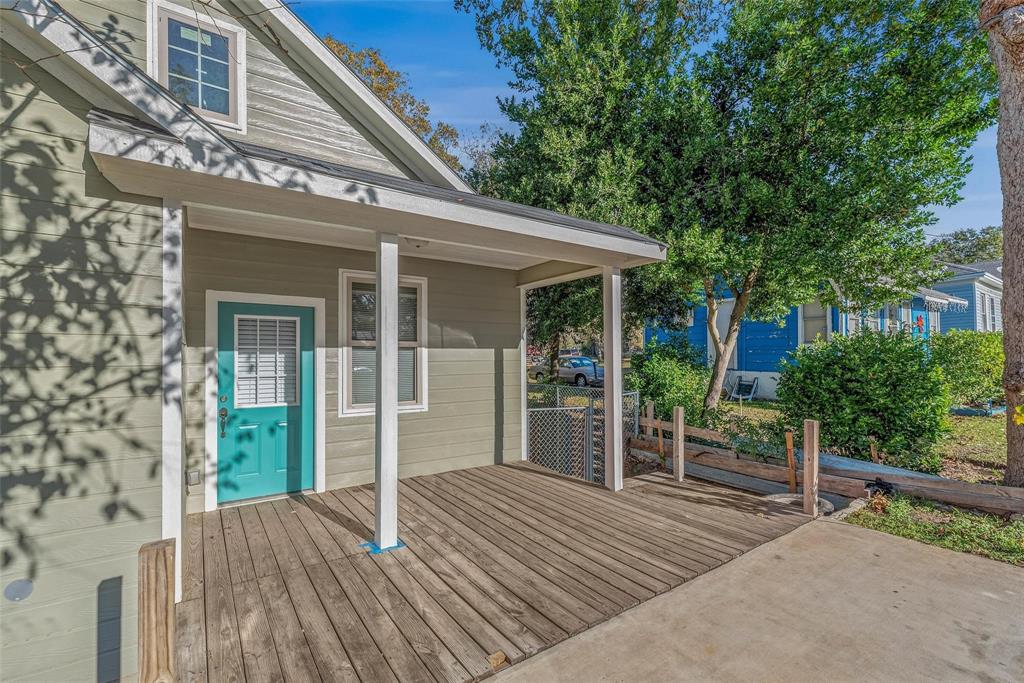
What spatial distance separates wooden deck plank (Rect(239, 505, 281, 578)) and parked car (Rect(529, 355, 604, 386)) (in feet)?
42.1

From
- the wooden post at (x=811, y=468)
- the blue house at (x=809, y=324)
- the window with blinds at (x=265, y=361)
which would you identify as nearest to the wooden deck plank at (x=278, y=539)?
the window with blinds at (x=265, y=361)

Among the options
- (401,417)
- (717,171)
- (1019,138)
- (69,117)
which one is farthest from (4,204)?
(717,171)

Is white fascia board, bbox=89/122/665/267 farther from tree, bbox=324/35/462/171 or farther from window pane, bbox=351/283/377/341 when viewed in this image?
tree, bbox=324/35/462/171

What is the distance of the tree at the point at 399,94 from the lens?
1402 centimetres

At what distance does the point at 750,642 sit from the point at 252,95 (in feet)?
20.1

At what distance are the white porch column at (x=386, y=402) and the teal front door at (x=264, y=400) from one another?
1556 millimetres

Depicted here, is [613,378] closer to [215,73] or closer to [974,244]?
[215,73]

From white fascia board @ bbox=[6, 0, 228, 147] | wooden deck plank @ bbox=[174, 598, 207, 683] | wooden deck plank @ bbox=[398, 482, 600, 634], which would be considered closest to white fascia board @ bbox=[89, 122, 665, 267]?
white fascia board @ bbox=[6, 0, 228, 147]

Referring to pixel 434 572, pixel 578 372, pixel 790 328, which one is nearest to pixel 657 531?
pixel 434 572

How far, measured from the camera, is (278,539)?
3584 mm

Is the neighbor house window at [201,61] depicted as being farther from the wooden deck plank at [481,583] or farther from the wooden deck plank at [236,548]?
the wooden deck plank at [481,583]

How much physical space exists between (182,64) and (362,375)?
11.1 ft

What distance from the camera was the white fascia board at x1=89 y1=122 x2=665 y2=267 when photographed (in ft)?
7.36

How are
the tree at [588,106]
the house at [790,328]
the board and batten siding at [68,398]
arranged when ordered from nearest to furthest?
the board and batten siding at [68,398]
the tree at [588,106]
the house at [790,328]
